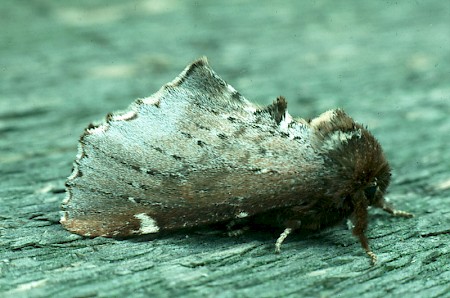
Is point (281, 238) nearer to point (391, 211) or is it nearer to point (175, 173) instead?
point (175, 173)

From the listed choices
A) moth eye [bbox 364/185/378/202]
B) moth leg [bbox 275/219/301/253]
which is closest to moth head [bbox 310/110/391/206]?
moth eye [bbox 364/185/378/202]

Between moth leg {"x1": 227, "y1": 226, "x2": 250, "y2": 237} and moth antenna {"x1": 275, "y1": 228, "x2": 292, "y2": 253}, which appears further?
moth leg {"x1": 227, "y1": 226, "x2": 250, "y2": 237}

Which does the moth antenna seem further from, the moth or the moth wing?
the moth wing

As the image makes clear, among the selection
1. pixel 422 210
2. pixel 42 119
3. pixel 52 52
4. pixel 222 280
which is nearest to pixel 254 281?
pixel 222 280

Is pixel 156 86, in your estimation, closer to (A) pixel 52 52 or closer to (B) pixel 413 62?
(A) pixel 52 52

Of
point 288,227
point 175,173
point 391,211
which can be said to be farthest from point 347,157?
point 175,173

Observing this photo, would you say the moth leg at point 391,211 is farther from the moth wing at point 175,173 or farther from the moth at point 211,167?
the moth wing at point 175,173
